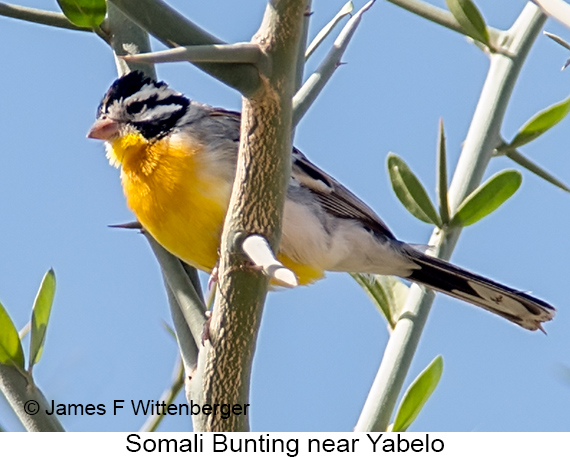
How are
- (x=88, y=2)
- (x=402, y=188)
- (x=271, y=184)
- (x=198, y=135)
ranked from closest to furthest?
1. (x=271, y=184)
2. (x=88, y=2)
3. (x=402, y=188)
4. (x=198, y=135)

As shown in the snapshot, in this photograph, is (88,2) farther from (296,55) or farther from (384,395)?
(384,395)

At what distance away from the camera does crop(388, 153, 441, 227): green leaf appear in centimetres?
237

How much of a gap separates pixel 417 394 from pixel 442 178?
59 centimetres

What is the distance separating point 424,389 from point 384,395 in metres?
0.17

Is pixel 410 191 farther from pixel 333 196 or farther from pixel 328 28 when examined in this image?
pixel 333 196

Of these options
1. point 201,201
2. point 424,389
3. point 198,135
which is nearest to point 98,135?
point 198,135

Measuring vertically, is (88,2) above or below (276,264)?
above

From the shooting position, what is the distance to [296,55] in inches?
54.9

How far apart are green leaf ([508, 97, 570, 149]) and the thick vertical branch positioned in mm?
1180

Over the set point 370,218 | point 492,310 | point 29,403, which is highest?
point 29,403

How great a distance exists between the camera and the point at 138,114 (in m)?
4.03

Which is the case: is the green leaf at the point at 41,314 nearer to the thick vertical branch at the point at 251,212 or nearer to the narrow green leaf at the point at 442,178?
the thick vertical branch at the point at 251,212

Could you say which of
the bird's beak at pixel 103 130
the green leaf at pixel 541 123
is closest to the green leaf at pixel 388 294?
the green leaf at pixel 541 123

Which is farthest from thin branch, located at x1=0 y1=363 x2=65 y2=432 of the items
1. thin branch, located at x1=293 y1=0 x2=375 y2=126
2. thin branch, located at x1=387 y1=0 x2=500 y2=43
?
thin branch, located at x1=387 y1=0 x2=500 y2=43
